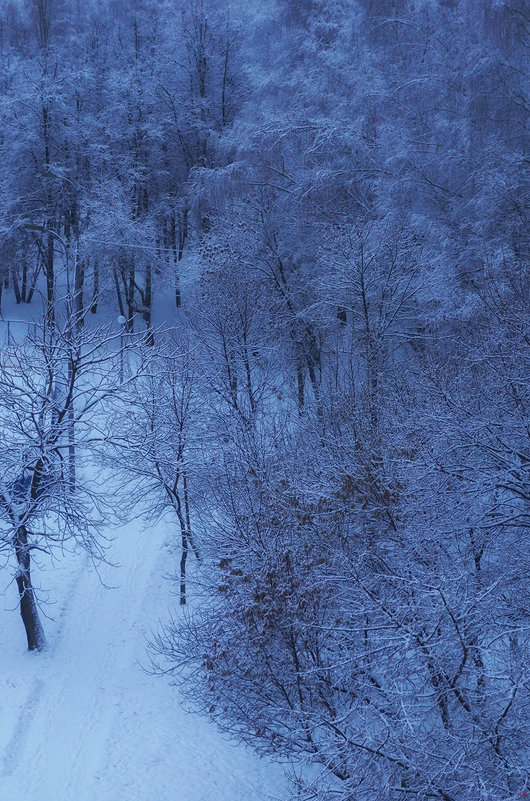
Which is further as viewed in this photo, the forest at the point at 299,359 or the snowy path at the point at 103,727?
the snowy path at the point at 103,727

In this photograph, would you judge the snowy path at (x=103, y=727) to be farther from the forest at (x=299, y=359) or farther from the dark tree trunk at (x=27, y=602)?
the forest at (x=299, y=359)

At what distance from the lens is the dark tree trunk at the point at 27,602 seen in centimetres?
1341

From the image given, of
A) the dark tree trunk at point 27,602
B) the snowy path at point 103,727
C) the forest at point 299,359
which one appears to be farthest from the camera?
the dark tree trunk at point 27,602

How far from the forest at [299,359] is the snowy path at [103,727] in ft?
1.75

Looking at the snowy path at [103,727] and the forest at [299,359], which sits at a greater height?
the forest at [299,359]

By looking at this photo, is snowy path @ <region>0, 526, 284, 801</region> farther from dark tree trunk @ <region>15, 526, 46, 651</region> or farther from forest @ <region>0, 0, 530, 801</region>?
forest @ <region>0, 0, 530, 801</region>

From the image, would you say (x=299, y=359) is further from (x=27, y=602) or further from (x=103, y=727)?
(x=103, y=727)

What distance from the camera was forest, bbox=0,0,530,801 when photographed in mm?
9328

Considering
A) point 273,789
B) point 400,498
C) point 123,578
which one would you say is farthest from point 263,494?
point 123,578

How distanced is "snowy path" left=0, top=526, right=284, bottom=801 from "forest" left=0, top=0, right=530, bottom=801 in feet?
1.75

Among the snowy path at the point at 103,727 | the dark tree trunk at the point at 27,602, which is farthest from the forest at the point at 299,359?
the snowy path at the point at 103,727

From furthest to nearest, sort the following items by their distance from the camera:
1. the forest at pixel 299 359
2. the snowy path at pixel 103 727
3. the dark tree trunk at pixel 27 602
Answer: the dark tree trunk at pixel 27 602
the snowy path at pixel 103 727
the forest at pixel 299 359

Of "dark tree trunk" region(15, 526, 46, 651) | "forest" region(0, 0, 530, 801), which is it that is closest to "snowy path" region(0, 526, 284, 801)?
"dark tree trunk" region(15, 526, 46, 651)

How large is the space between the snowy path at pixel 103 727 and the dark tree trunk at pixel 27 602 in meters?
0.30
